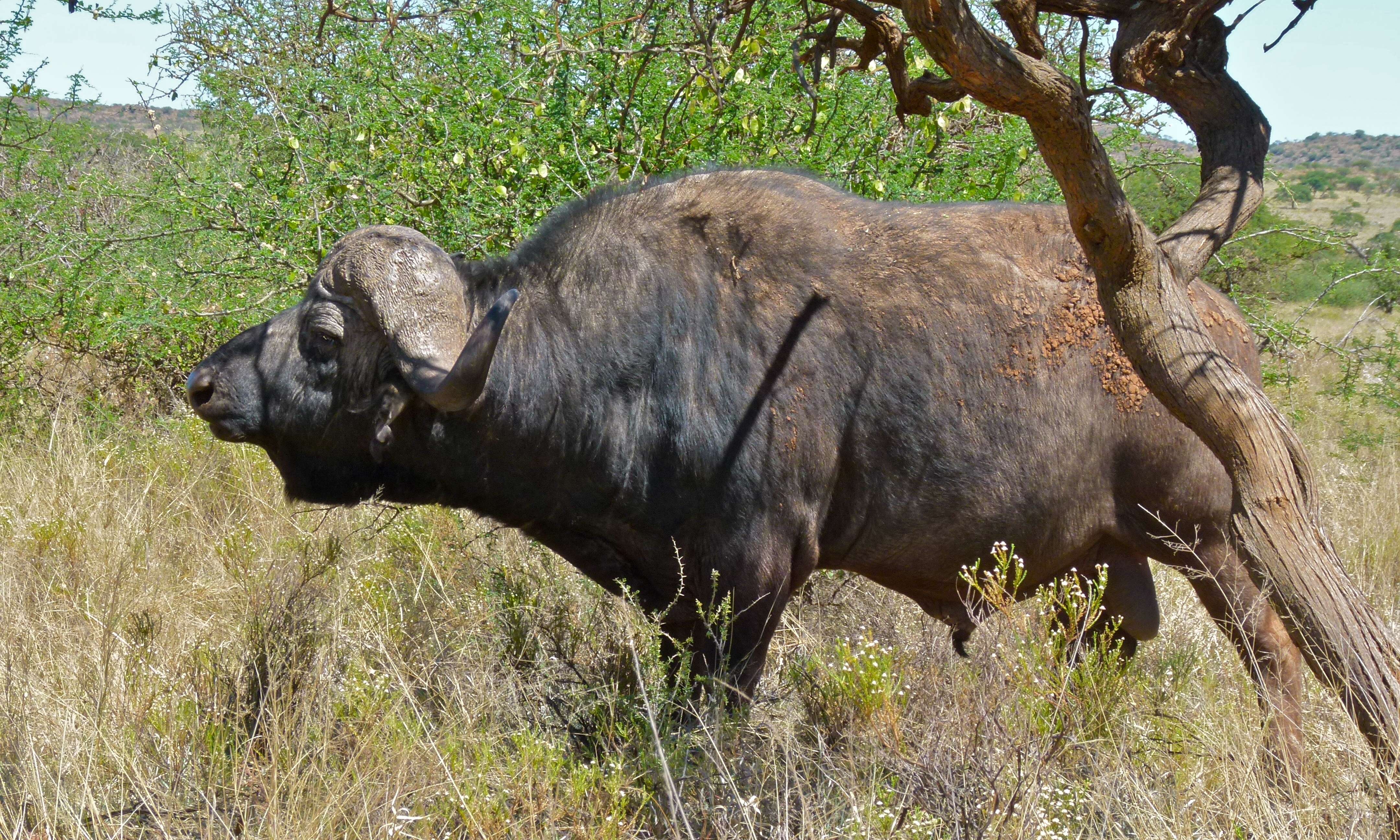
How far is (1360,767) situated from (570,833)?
7.62ft

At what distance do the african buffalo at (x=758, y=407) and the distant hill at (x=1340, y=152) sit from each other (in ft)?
153

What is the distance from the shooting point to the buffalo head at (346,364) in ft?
13.0

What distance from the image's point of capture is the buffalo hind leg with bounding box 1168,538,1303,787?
3.96 metres

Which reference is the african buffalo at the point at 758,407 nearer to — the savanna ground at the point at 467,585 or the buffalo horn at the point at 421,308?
the buffalo horn at the point at 421,308

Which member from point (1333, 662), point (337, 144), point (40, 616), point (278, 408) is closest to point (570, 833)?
point (278, 408)

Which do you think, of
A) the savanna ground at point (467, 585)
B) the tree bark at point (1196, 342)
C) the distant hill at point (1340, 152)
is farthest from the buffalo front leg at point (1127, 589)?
the distant hill at point (1340, 152)

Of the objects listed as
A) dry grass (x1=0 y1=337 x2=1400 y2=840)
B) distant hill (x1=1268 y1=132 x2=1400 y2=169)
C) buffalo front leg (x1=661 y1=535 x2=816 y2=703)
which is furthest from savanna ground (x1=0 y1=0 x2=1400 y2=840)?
distant hill (x1=1268 y1=132 x2=1400 y2=169)

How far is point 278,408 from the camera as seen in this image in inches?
161

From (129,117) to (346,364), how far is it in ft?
139

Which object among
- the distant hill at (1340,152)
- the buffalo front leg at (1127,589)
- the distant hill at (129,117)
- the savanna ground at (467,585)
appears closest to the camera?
the savanna ground at (467,585)

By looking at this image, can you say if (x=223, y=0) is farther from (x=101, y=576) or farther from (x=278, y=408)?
(x=278, y=408)

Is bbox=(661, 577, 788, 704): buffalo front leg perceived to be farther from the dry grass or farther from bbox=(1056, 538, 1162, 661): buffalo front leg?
bbox=(1056, 538, 1162, 661): buffalo front leg

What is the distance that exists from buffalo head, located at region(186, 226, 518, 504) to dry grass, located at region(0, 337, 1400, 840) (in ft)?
2.12

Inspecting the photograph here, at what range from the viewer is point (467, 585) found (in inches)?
225
